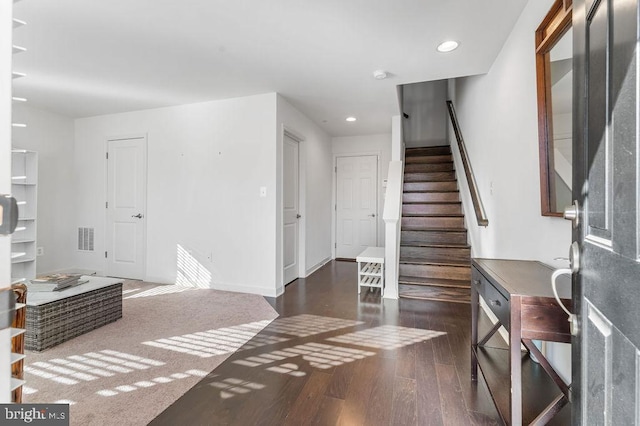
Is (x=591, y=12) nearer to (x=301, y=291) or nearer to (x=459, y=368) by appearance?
(x=459, y=368)

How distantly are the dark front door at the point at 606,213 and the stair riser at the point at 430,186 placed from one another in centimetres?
388

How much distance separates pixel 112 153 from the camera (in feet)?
14.5

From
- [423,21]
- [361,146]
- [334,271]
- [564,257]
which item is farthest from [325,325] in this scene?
[361,146]

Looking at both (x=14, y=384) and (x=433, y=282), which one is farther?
(x=433, y=282)

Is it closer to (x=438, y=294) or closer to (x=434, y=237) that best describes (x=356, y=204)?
(x=434, y=237)

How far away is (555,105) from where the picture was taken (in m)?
1.58

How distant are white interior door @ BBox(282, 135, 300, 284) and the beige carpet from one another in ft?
3.27

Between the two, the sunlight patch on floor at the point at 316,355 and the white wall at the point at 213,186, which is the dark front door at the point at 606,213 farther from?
the white wall at the point at 213,186

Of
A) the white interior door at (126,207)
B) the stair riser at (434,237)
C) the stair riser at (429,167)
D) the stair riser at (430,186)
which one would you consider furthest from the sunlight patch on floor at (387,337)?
the white interior door at (126,207)

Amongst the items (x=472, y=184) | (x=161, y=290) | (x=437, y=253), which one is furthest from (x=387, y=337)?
(x=161, y=290)

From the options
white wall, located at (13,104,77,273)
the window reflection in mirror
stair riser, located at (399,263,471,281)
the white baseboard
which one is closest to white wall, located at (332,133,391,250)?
the white baseboard

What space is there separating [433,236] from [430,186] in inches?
40.6

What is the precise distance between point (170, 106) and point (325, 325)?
358 cm

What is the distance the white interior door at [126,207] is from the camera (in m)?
4.24
